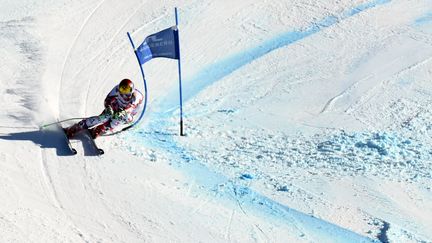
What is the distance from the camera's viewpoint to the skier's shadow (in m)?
11.9

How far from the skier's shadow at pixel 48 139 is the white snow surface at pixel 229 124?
0.10 feet

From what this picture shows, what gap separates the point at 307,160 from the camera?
12398 mm

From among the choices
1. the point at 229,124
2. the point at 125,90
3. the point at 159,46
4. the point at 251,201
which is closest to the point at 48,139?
the point at 125,90

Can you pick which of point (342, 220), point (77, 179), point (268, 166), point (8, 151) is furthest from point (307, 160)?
point (8, 151)

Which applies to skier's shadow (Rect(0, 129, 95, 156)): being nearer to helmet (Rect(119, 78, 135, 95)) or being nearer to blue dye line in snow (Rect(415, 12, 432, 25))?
helmet (Rect(119, 78, 135, 95))

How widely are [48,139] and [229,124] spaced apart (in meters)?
3.33

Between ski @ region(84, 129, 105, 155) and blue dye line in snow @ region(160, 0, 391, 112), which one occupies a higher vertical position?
blue dye line in snow @ region(160, 0, 391, 112)

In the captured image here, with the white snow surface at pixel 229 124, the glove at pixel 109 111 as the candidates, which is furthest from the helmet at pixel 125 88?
the white snow surface at pixel 229 124

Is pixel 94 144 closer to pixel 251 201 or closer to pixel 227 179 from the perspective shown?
pixel 227 179

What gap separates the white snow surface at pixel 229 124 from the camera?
10781 mm

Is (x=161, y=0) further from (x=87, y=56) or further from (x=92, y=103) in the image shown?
(x=92, y=103)

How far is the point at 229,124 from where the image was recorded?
43.7 ft

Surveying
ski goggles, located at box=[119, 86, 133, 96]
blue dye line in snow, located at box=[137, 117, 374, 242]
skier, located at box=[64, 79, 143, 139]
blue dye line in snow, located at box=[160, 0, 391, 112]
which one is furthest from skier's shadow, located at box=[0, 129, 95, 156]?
blue dye line in snow, located at box=[160, 0, 391, 112]

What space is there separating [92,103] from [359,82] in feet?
18.2
